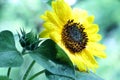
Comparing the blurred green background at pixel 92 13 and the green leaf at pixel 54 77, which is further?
the blurred green background at pixel 92 13

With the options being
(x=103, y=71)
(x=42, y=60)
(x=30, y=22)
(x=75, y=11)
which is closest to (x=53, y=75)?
(x=42, y=60)

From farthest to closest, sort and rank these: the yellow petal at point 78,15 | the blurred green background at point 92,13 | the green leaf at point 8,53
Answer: the blurred green background at point 92,13, the yellow petal at point 78,15, the green leaf at point 8,53

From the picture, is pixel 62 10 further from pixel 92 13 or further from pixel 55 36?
pixel 92 13

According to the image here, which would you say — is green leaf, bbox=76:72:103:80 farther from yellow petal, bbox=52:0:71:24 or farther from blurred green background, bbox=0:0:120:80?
blurred green background, bbox=0:0:120:80

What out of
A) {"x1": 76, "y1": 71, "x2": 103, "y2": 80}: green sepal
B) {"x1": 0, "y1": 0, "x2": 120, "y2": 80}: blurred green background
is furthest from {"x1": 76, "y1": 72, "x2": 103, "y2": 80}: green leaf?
{"x1": 0, "y1": 0, "x2": 120, "y2": 80}: blurred green background

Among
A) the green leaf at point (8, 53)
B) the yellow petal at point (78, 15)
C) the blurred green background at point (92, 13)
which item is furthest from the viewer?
the blurred green background at point (92, 13)

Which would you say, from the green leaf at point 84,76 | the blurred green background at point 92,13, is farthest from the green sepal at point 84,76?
the blurred green background at point 92,13

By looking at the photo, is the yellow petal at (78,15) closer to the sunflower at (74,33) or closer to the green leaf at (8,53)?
the sunflower at (74,33)
